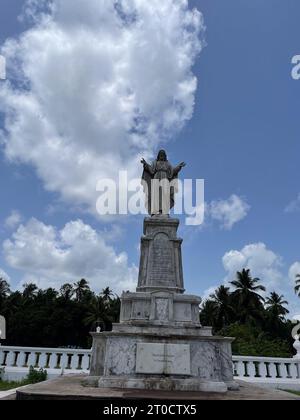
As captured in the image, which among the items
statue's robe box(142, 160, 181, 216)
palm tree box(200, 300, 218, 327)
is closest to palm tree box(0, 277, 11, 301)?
palm tree box(200, 300, 218, 327)

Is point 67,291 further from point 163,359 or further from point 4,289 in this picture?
point 163,359

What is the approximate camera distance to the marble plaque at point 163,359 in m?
7.10

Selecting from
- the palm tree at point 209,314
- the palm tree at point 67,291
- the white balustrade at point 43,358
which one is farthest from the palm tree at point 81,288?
the white balustrade at point 43,358

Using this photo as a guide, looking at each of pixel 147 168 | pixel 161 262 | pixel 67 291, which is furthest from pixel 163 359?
pixel 67 291

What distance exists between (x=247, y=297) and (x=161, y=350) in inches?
1328

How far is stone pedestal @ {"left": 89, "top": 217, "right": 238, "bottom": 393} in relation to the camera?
683cm

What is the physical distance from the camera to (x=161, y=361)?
7176 millimetres

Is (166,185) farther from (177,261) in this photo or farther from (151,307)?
(151,307)

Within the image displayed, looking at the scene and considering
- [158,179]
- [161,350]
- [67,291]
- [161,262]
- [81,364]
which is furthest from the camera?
[67,291]

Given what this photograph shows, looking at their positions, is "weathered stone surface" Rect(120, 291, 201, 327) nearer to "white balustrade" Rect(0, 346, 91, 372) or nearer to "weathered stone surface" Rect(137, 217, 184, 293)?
"weathered stone surface" Rect(137, 217, 184, 293)

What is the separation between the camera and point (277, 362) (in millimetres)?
10953

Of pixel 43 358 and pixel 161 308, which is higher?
pixel 161 308

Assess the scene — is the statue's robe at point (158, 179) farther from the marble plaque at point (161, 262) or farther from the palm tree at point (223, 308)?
the palm tree at point (223, 308)
